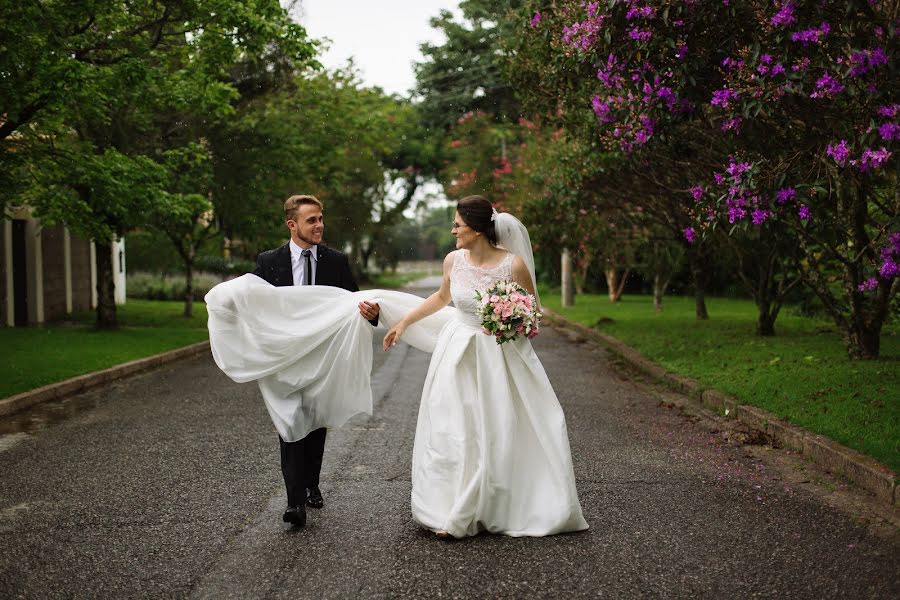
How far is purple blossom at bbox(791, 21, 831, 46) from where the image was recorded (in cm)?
653

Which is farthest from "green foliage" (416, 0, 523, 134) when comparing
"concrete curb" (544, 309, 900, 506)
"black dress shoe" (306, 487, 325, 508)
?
"black dress shoe" (306, 487, 325, 508)

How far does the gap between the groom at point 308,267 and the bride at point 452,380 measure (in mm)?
153

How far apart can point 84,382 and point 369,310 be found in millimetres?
7715

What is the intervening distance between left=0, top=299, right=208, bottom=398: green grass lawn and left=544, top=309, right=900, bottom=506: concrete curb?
817 centimetres

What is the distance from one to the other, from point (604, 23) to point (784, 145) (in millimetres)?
2941

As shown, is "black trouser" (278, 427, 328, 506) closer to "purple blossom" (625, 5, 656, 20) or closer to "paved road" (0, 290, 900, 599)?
"paved road" (0, 290, 900, 599)

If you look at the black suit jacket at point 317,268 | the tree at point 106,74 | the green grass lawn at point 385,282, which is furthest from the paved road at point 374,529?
the green grass lawn at point 385,282

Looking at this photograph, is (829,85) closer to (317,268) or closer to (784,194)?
(784,194)

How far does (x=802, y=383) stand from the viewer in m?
10.0

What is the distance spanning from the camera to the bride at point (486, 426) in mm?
5164

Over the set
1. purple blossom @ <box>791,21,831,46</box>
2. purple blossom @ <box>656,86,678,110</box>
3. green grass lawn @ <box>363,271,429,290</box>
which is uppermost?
purple blossom @ <box>791,21,831,46</box>

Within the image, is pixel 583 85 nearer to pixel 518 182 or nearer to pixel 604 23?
pixel 604 23

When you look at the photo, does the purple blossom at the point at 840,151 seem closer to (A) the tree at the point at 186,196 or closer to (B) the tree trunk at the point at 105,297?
(A) the tree at the point at 186,196

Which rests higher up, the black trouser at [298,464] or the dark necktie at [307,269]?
the dark necktie at [307,269]
